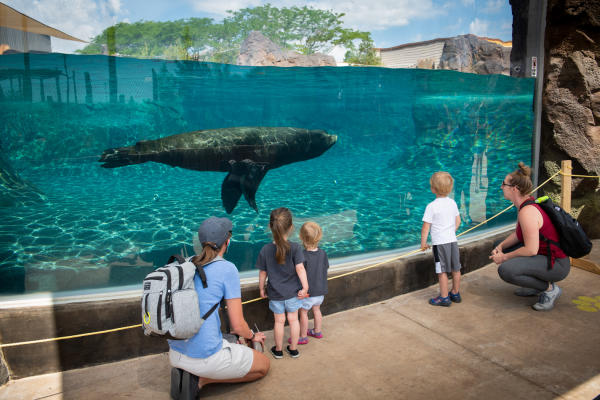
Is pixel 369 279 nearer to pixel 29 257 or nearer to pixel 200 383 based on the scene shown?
pixel 200 383

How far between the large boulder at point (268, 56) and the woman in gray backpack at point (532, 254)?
2.57 meters

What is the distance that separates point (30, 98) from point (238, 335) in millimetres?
2929

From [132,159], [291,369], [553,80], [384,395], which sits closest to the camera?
[384,395]

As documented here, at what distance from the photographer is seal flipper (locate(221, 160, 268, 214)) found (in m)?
4.82

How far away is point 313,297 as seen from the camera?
371cm

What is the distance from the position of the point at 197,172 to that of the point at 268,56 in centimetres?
157

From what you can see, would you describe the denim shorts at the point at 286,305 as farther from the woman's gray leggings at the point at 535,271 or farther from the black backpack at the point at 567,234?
the black backpack at the point at 567,234

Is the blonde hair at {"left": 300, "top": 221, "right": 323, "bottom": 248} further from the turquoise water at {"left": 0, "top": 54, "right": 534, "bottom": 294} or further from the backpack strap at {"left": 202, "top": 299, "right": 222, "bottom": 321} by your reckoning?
the turquoise water at {"left": 0, "top": 54, "right": 534, "bottom": 294}

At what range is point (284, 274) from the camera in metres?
3.50

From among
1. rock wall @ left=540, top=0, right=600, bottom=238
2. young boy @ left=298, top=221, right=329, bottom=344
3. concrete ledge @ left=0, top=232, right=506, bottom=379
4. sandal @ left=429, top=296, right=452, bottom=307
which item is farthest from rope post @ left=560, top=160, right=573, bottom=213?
concrete ledge @ left=0, top=232, right=506, bottom=379

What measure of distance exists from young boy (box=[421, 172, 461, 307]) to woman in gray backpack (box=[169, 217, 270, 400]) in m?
2.33

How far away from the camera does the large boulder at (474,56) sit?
6.08 metres


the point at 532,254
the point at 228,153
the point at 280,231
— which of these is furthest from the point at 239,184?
the point at 532,254

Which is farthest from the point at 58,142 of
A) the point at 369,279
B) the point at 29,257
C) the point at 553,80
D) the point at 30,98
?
the point at 553,80
